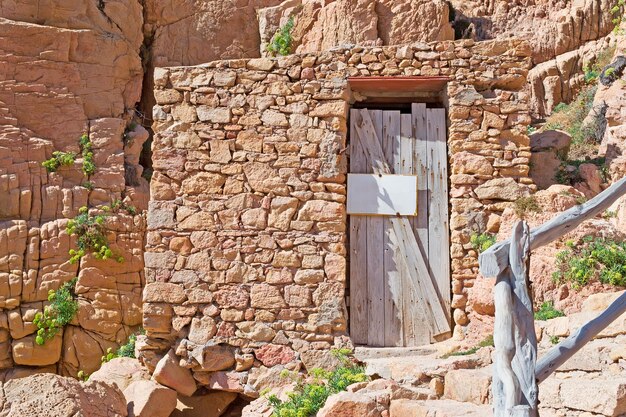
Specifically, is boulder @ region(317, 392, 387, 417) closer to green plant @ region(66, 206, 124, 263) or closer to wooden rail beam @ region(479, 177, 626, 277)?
wooden rail beam @ region(479, 177, 626, 277)

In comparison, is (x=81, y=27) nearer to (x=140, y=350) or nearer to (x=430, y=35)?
(x=430, y=35)

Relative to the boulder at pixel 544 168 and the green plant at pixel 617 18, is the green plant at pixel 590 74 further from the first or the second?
the boulder at pixel 544 168

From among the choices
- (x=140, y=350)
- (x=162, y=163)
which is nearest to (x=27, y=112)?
(x=162, y=163)

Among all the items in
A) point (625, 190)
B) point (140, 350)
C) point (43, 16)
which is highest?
point (43, 16)

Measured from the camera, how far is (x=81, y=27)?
13039 millimetres

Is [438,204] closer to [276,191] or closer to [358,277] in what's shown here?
[358,277]

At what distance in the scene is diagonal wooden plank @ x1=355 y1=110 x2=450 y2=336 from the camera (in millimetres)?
7453

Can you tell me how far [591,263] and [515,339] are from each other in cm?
273

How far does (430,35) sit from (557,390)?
7660 mm

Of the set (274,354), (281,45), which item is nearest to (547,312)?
(274,354)

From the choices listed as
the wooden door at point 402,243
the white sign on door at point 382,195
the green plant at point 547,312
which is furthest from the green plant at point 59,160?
the green plant at point 547,312

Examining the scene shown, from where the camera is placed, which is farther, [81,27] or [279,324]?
[81,27]

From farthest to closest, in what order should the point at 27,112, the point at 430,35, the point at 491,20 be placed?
1. the point at 491,20
2. the point at 27,112
3. the point at 430,35

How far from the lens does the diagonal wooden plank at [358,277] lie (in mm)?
7500
